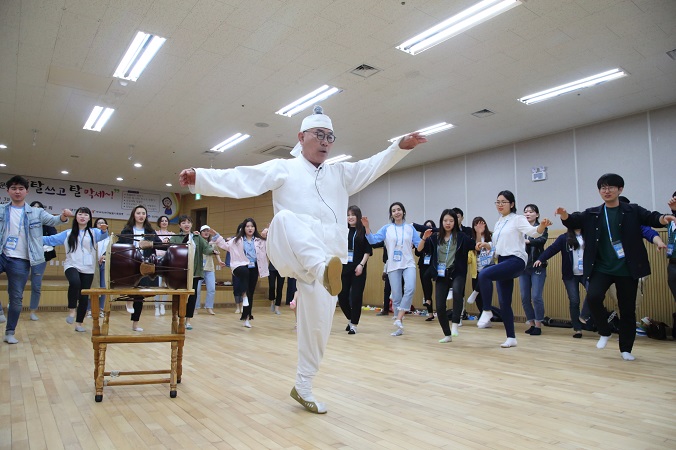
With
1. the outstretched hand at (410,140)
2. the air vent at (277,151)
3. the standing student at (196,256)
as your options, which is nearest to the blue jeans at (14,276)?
the standing student at (196,256)

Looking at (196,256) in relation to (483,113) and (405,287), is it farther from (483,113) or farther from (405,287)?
(483,113)

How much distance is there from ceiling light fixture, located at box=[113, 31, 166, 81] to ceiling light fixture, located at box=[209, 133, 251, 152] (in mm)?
3139

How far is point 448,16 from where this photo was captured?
16.6 feet

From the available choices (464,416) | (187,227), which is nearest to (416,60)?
(187,227)

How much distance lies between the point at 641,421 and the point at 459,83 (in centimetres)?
558

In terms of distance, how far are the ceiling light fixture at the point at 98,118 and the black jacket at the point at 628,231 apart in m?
7.99

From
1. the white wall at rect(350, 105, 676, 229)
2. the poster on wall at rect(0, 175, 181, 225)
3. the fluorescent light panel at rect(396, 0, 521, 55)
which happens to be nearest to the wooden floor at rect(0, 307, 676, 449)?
the fluorescent light panel at rect(396, 0, 521, 55)

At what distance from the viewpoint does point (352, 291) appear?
5.72 meters

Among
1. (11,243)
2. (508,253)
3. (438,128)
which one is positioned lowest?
(508,253)

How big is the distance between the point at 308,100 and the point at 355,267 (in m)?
3.44

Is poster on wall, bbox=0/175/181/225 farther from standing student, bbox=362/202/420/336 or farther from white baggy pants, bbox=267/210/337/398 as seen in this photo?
white baggy pants, bbox=267/210/337/398

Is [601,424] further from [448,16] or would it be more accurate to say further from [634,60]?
[634,60]

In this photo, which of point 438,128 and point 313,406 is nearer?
point 313,406

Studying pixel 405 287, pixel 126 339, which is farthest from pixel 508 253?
pixel 126 339
